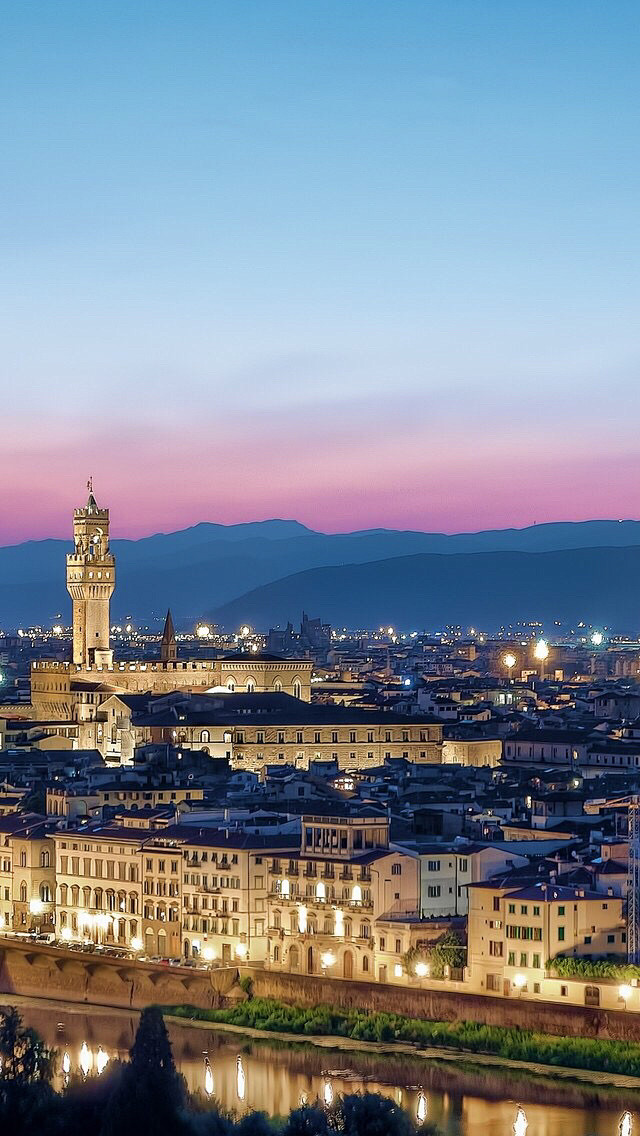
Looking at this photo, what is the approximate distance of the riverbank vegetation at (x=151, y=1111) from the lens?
2614 cm

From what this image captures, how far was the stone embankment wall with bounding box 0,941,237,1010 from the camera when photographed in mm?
36531

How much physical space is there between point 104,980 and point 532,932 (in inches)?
281

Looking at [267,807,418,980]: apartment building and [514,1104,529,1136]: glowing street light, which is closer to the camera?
[514,1104,529,1136]: glowing street light

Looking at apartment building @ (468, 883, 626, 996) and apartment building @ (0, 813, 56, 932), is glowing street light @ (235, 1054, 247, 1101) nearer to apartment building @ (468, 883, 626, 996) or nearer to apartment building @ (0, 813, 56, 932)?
apartment building @ (468, 883, 626, 996)

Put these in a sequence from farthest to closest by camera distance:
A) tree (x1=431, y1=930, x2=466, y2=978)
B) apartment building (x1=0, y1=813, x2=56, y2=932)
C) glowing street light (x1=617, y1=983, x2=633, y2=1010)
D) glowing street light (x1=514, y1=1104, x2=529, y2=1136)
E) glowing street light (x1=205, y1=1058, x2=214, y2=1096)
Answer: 1. apartment building (x1=0, y1=813, x2=56, y2=932)
2. tree (x1=431, y1=930, x2=466, y2=978)
3. glowing street light (x1=617, y1=983, x2=633, y2=1010)
4. glowing street light (x1=205, y1=1058, x2=214, y2=1096)
5. glowing street light (x1=514, y1=1104, x2=529, y2=1136)

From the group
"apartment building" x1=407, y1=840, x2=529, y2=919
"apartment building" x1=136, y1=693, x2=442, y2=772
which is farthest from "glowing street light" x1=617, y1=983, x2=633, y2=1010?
"apartment building" x1=136, y1=693, x2=442, y2=772

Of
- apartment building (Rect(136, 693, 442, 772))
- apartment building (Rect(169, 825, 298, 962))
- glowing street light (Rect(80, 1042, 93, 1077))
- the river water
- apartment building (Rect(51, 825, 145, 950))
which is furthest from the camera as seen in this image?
apartment building (Rect(136, 693, 442, 772))

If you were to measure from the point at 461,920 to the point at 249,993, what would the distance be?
9.99 ft

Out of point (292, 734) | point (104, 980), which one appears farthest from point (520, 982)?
point (292, 734)

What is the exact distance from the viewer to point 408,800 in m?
45.8

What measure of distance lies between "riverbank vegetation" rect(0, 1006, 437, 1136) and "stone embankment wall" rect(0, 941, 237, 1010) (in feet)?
27.3

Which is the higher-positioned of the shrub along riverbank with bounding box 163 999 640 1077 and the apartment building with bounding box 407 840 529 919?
the apartment building with bounding box 407 840 529 919

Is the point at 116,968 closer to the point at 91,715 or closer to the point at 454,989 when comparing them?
the point at 454,989

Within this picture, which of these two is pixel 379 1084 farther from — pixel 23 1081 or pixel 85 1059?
pixel 23 1081
